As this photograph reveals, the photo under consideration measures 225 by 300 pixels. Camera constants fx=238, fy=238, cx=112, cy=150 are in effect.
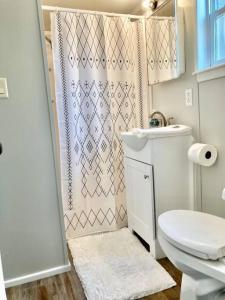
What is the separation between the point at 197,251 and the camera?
992 millimetres

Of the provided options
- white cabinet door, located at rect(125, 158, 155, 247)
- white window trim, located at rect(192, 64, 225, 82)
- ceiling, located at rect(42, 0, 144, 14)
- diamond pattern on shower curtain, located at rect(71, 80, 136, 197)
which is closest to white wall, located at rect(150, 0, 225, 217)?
white window trim, located at rect(192, 64, 225, 82)

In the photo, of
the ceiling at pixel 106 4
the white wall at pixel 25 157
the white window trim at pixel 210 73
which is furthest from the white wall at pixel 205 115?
the white wall at pixel 25 157

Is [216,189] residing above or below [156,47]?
below

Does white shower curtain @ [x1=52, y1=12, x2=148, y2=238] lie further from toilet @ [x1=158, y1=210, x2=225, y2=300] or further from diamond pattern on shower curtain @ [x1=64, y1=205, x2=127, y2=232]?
toilet @ [x1=158, y1=210, x2=225, y2=300]

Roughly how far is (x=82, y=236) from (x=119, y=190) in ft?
1.69

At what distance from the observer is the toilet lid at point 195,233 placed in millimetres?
970

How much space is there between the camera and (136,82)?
6.92 ft

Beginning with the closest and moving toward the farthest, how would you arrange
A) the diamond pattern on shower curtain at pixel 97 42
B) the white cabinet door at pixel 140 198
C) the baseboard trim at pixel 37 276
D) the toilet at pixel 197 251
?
the toilet at pixel 197 251 → the baseboard trim at pixel 37 276 → the white cabinet door at pixel 140 198 → the diamond pattern on shower curtain at pixel 97 42

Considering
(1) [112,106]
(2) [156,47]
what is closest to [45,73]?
(1) [112,106]

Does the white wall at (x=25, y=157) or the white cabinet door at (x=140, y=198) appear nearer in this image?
the white wall at (x=25, y=157)

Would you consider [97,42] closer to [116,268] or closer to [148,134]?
[148,134]

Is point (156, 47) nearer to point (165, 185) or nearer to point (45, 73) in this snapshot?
point (45, 73)

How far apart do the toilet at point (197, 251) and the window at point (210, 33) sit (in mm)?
920

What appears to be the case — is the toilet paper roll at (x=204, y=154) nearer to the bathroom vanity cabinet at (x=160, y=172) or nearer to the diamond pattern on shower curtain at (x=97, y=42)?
the bathroom vanity cabinet at (x=160, y=172)
